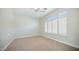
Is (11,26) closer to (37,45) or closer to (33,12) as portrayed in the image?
(33,12)

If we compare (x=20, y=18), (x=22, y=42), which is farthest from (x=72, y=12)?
(x=22, y=42)

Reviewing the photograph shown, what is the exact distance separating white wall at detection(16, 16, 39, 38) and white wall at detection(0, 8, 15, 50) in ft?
0.36

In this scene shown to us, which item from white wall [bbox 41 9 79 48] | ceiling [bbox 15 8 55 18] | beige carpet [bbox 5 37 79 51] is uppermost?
ceiling [bbox 15 8 55 18]

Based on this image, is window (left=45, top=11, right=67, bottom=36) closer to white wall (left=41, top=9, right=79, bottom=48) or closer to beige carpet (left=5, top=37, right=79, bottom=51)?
white wall (left=41, top=9, right=79, bottom=48)

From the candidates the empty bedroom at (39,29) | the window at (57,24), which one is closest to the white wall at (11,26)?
the empty bedroom at (39,29)

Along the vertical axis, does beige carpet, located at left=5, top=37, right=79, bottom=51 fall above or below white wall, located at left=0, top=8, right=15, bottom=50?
below

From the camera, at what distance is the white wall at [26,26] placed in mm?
1896

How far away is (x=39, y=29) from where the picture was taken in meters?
1.94

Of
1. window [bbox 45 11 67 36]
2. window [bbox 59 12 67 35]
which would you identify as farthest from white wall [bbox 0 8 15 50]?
window [bbox 59 12 67 35]

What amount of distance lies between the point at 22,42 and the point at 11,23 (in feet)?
1.35

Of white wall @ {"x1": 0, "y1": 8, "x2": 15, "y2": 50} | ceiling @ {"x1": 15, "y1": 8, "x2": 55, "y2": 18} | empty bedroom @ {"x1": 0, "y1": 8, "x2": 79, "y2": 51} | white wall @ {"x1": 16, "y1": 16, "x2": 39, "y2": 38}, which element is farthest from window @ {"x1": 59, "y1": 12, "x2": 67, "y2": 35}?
white wall @ {"x1": 0, "y1": 8, "x2": 15, "y2": 50}

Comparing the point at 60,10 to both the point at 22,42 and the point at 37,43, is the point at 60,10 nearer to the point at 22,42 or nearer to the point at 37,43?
the point at 37,43

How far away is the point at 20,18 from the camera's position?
6.23 ft

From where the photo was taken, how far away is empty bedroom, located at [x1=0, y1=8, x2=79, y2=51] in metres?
1.88
